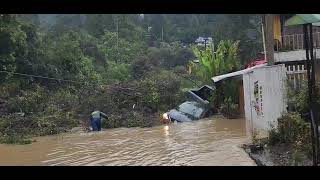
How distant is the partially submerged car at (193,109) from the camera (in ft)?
64.8

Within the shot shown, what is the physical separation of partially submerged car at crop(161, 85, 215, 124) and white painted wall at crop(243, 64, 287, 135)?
238 inches

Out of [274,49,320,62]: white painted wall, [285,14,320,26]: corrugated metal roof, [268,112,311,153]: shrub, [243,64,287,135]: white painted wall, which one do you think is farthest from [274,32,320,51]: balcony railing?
[285,14,320,26]: corrugated metal roof

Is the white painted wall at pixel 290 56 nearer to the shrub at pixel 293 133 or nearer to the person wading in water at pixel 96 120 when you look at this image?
the person wading in water at pixel 96 120

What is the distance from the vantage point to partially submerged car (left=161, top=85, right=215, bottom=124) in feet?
64.8

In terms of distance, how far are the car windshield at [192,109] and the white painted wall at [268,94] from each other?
6.09 meters

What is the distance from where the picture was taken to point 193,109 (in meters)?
20.4

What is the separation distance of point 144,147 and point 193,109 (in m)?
7.56

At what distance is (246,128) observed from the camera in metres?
15.4

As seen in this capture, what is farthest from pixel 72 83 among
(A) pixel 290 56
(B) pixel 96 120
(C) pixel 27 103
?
(A) pixel 290 56

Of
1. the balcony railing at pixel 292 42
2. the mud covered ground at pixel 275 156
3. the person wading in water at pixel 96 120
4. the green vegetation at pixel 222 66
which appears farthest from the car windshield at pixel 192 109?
the mud covered ground at pixel 275 156

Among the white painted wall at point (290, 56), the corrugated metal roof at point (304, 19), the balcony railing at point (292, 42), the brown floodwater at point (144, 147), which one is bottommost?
the brown floodwater at point (144, 147)

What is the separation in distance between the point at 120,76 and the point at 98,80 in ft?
15.7

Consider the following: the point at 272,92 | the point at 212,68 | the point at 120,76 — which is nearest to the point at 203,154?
the point at 272,92
